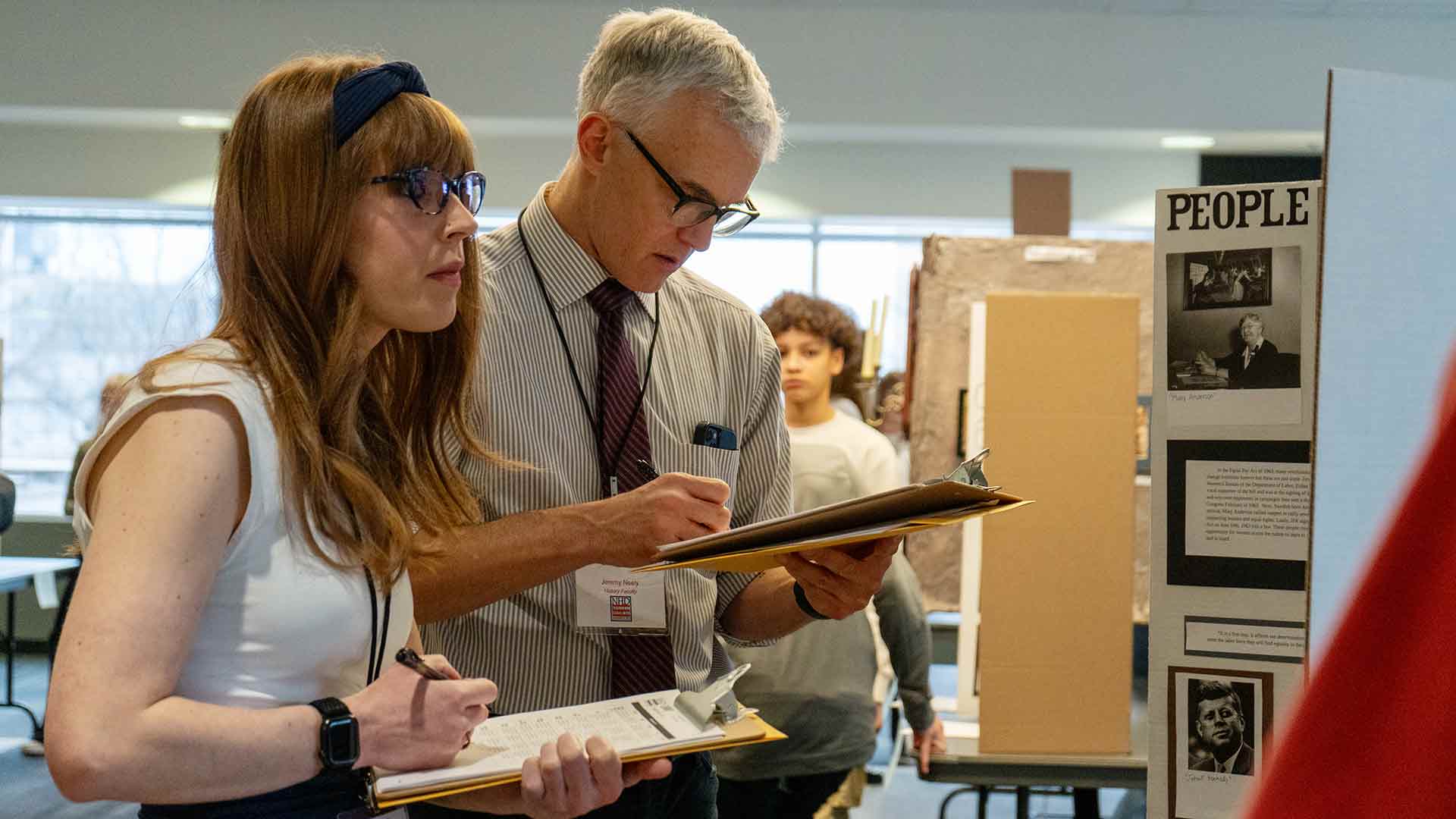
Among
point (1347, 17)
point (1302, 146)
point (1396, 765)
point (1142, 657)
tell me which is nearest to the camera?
point (1396, 765)

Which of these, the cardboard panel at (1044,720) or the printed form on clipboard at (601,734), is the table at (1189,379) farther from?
the cardboard panel at (1044,720)

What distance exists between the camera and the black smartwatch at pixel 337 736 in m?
1.02

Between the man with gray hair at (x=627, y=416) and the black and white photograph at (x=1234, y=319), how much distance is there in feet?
1.51

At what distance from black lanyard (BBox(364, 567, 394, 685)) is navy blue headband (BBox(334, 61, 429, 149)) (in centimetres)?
42

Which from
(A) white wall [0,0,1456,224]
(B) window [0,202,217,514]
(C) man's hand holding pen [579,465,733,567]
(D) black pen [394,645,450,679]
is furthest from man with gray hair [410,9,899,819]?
(B) window [0,202,217,514]

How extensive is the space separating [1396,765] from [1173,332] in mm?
1313

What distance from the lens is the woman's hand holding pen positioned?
106 centimetres

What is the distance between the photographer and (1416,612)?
298 millimetres

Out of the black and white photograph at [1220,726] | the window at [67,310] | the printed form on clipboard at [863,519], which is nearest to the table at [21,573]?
the window at [67,310]

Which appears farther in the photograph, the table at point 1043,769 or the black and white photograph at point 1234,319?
the table at point 1043,769

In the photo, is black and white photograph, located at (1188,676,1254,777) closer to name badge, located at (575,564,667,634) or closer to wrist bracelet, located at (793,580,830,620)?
wrist bracelet, located at (793,580,830,620)

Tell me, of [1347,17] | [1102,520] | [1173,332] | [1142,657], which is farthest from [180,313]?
[1142,657]

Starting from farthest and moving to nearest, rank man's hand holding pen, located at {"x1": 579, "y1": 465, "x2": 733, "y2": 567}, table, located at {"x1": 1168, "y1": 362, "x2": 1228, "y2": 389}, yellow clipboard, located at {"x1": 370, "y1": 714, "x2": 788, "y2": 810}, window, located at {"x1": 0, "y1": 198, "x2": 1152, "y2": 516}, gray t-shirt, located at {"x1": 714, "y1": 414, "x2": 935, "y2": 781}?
window, located at {"x1": 0, "y1": 198, "x2": 1152, "y2": 516}, gray t-shirt, located at {"x1": 714, "y1": 414, "x2": 935, "y2": 781}, table, located at {"x1": 1168, "y1": 362, "x2": 1228, "y2": 389}, man's hand holding pen, located at {"x1": 579, "y1": 465, "x2": 733, "y2": 567}, yellow clipboard, located at {"x1": 370, "y1": 714, "x2": 788, "y2": 810}

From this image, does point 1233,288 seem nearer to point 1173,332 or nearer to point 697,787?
point 1173,332
